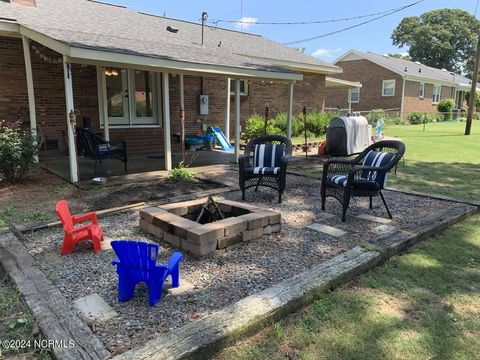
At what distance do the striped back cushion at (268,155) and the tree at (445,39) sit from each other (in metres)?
64.9

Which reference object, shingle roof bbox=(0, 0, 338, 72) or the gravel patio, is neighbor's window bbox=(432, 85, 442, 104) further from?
the gravel patio


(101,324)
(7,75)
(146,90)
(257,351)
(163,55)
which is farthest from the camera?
(146,90)

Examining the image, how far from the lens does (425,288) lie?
11.0ft

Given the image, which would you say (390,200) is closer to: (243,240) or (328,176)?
(328,176)

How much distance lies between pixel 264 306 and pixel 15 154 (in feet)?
18.3

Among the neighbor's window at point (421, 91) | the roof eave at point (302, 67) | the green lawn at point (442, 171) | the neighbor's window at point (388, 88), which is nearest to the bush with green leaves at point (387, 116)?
the neighbor's window at point (388, 88)

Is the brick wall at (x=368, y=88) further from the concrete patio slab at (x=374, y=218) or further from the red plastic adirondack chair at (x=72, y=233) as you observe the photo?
the red plastic adirondack chair at (x=72, y=233)

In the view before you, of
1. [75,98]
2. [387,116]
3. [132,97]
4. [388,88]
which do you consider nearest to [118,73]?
[132,97]

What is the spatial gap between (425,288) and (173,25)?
13.0 metres

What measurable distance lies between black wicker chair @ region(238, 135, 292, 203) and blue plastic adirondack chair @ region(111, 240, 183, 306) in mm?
3155

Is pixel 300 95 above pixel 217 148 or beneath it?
above

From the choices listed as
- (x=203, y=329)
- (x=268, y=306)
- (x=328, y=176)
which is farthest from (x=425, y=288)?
(x=328, y=176)

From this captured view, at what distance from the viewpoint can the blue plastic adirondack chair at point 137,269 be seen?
9.52 ft

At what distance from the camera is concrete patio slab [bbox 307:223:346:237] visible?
181 inches
